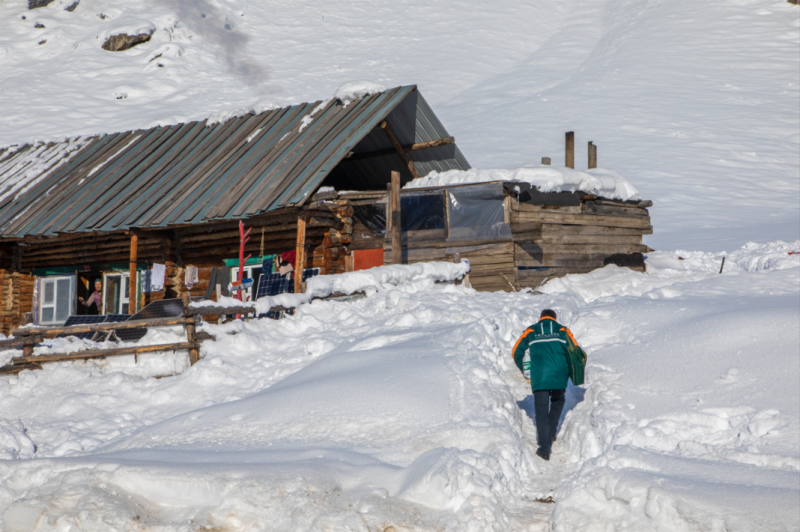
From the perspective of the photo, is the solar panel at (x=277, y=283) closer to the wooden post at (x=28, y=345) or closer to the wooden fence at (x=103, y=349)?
the wooden fence at (x=103, y=349)

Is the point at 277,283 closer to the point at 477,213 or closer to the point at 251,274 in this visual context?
the point at 251,274

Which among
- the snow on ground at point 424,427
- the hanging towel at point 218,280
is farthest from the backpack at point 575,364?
the hanging towel at point 218,280

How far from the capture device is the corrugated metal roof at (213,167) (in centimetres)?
1577

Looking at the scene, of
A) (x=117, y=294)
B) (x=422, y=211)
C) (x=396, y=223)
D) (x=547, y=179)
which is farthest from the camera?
(x=117, y=294)

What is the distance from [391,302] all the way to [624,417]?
19.2 feet

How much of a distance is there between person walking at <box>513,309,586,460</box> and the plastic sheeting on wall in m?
8.60

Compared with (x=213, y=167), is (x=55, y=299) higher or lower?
lower

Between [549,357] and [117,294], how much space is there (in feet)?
48.6

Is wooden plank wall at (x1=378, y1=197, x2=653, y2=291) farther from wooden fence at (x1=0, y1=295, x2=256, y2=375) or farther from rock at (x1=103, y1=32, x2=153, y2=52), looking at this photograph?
rock at (x1=103, y1=32, x2=153, y2=52)

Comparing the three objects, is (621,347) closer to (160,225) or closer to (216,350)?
(216,350)

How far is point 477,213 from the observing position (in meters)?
16.2

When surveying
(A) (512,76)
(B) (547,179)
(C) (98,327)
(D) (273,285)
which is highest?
(A) (512,76)

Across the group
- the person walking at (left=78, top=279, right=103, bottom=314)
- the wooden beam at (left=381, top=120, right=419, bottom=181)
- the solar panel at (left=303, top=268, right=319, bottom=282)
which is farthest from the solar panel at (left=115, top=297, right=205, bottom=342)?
the wooden beam at (left=381, top=120, right=419, bottom=181)

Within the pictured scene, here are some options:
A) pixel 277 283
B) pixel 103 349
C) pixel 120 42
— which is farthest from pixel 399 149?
pixel 120 42
